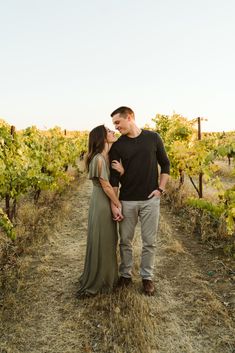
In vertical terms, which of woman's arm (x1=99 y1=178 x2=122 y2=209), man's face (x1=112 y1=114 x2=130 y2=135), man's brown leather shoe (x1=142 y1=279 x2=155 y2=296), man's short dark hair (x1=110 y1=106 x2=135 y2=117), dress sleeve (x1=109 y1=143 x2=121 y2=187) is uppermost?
man's short dark hair (x1=110 y1=106 x2=135 y2=117)

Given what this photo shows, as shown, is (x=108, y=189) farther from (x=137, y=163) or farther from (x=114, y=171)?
(x=137, y=163)

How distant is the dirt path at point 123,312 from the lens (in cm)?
315

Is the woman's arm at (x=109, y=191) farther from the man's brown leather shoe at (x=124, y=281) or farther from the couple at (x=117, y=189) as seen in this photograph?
the man's brown leather shoe at (x=124, y=281)

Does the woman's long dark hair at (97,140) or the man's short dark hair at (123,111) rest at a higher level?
the man's short dark hair at (123,111)

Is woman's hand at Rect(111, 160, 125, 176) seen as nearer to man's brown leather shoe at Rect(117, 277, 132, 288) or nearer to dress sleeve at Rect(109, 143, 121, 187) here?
dress sleeve at Rect(109, 143, 121, 187)

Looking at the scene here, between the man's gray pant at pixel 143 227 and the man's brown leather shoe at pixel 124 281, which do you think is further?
the man's brown leather shoe at pixel 124 281

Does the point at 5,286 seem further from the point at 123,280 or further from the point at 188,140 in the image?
the point at 188,140

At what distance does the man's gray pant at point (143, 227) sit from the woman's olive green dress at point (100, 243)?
141mm

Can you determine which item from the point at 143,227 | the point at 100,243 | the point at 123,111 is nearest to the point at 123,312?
the point at 100,243

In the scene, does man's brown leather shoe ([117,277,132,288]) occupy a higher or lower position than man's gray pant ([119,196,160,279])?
lower

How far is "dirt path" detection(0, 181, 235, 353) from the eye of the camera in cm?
315

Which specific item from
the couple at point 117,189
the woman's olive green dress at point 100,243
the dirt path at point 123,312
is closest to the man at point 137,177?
the couple at point 117,189

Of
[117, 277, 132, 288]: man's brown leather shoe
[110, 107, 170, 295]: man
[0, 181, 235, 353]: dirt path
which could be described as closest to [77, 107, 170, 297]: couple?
[110, 107, 170, 295]: man

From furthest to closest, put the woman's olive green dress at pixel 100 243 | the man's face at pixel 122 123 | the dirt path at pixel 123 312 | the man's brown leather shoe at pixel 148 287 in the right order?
1. the man's brown leather shoe at pixel 148 287
2. the woman's olive green dress at pixel 100 243
3. the man's face at pixel 122 123
4. the dirt path at pixel 123 312
